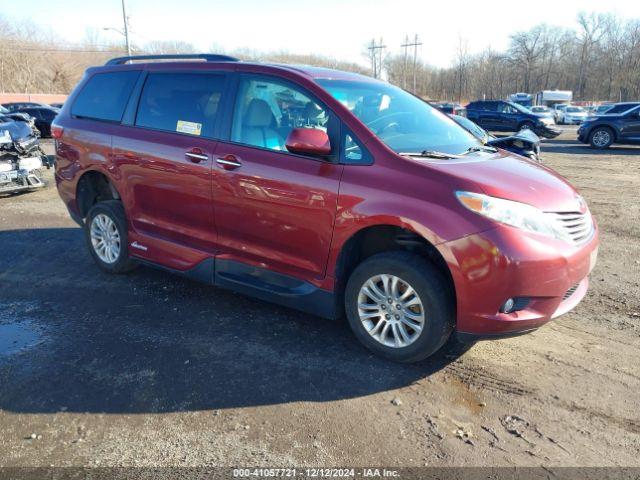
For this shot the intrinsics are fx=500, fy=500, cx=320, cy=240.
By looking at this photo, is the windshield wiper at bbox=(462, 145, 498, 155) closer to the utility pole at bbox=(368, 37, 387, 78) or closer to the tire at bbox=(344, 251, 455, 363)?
the tire at bbox=(344, 251, 455, 363)

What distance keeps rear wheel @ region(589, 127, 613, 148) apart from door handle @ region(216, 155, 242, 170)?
19243 mm

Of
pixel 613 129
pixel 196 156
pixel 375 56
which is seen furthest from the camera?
pixel 375 56

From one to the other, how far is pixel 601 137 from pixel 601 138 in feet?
0.13

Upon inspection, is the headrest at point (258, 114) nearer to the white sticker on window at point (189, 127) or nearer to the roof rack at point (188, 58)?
the white sticker on window at point (189, 127)

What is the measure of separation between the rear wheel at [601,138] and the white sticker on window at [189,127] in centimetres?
1916

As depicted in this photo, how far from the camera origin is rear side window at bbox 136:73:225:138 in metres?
4.12

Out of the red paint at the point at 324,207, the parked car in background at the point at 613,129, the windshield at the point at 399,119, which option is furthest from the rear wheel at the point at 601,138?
the red paint at the point at 324,207

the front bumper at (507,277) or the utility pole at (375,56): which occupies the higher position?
the utility pole at (375,56)

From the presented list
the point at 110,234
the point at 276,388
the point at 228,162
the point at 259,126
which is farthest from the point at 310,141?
the point at 110,234

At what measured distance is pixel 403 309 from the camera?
11.0 feet

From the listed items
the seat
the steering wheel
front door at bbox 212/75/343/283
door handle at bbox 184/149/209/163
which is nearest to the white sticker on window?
door handle at bbox 184/149/209/163

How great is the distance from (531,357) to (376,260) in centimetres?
136

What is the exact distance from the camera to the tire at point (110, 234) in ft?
16.0

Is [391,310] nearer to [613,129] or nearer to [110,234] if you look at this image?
[110,234]
